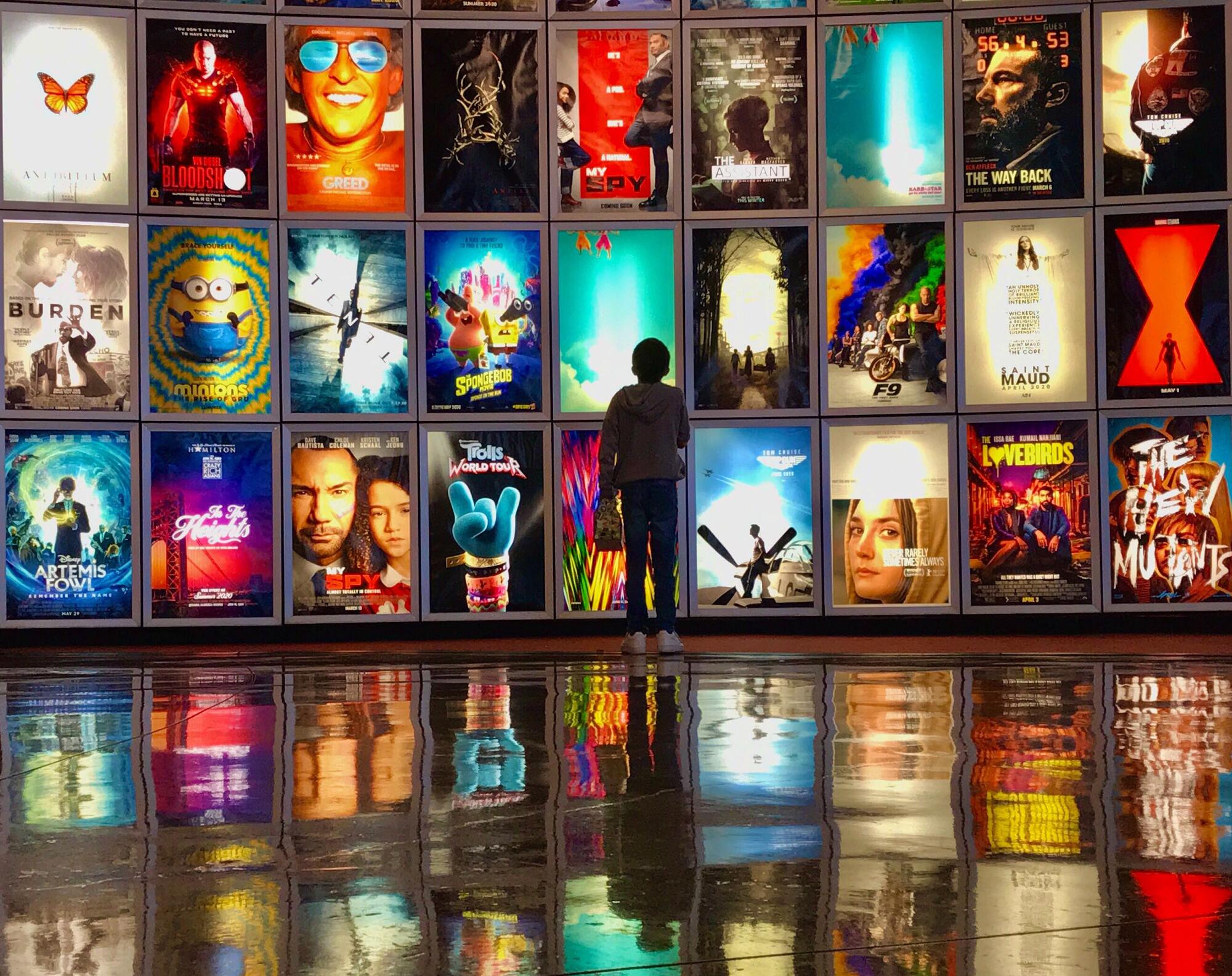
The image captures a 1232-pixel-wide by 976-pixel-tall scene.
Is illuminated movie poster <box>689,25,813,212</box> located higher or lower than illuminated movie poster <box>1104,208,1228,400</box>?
higher

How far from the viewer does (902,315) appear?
10695 millimetres

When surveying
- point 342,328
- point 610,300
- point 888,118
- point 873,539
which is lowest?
point 873,539

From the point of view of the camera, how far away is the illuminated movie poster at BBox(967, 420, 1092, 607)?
10570 millimetres

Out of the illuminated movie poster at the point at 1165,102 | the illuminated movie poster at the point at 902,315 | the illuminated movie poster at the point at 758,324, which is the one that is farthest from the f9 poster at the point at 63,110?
the illuminated movie poster at the point at 1165,102

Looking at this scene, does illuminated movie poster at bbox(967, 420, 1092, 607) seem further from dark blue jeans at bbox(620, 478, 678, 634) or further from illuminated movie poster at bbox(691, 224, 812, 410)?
dark blue jeans at bbox(620, 478, 678, 634)

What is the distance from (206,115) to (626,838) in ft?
27.7

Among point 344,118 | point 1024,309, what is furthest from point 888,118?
point 344,118

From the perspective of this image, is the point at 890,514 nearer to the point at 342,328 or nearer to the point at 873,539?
the point at 873,539

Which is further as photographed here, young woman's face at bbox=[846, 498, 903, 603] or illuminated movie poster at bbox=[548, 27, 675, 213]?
illuminated movie poster at bbox=[548, 27, 675, 213]

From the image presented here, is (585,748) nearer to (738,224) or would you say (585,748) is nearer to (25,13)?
(738,224)

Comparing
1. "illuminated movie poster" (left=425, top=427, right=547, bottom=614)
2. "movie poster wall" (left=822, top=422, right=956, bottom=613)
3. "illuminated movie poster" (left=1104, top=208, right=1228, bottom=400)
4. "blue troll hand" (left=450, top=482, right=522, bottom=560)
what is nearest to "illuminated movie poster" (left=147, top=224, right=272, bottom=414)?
"illuminated movie poster" (left=425, top=427, right=547, bottom=614)

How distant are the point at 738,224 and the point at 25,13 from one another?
15.8 feet

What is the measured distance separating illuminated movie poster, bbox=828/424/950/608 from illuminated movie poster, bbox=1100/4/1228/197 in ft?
7.10

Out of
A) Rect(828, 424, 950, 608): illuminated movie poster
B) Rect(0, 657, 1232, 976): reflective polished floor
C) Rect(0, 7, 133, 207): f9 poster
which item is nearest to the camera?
Rect(0, 657, 1232, 976): reflective polished floor
